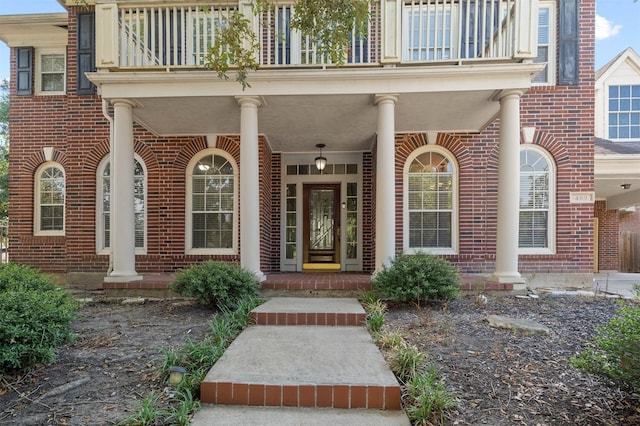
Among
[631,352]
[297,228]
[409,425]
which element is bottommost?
[409,425]

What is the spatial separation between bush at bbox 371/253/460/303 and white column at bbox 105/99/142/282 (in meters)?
3.86

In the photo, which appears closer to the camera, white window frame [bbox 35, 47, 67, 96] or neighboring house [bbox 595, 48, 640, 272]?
white window frame [bbox 35, 47, 67, 96]

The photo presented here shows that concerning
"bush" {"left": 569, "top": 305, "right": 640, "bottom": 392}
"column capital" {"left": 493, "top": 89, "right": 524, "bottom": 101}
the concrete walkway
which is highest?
"column capital" {"left": 493, "top": 89, "right": 524, "bottom": 101}

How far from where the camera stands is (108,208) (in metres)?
7.30

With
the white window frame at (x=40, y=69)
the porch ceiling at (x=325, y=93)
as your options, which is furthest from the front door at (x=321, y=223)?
the white window frame at (x=40, y=69)

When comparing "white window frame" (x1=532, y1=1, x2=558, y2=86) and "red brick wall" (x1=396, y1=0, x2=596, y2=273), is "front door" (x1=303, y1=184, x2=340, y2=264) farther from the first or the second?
"white window frame" (x1=532, y1=1, x2=558, y2=86)

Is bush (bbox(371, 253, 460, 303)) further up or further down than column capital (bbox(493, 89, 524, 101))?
further down

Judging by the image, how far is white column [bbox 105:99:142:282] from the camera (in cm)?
548

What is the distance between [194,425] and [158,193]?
5910 mm

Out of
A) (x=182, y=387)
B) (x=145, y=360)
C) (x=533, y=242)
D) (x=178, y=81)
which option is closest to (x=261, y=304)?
(x=145, y=360)

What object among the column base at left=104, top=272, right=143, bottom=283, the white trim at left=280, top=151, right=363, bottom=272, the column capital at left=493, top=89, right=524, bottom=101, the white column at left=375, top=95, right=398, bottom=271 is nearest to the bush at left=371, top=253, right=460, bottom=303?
the white column at left=375, top=95, right=398, bottom=271

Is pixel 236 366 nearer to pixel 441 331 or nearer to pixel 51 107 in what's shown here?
pixel 441 331

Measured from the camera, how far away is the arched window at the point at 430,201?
709cm

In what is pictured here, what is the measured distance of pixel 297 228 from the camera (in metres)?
8.23
